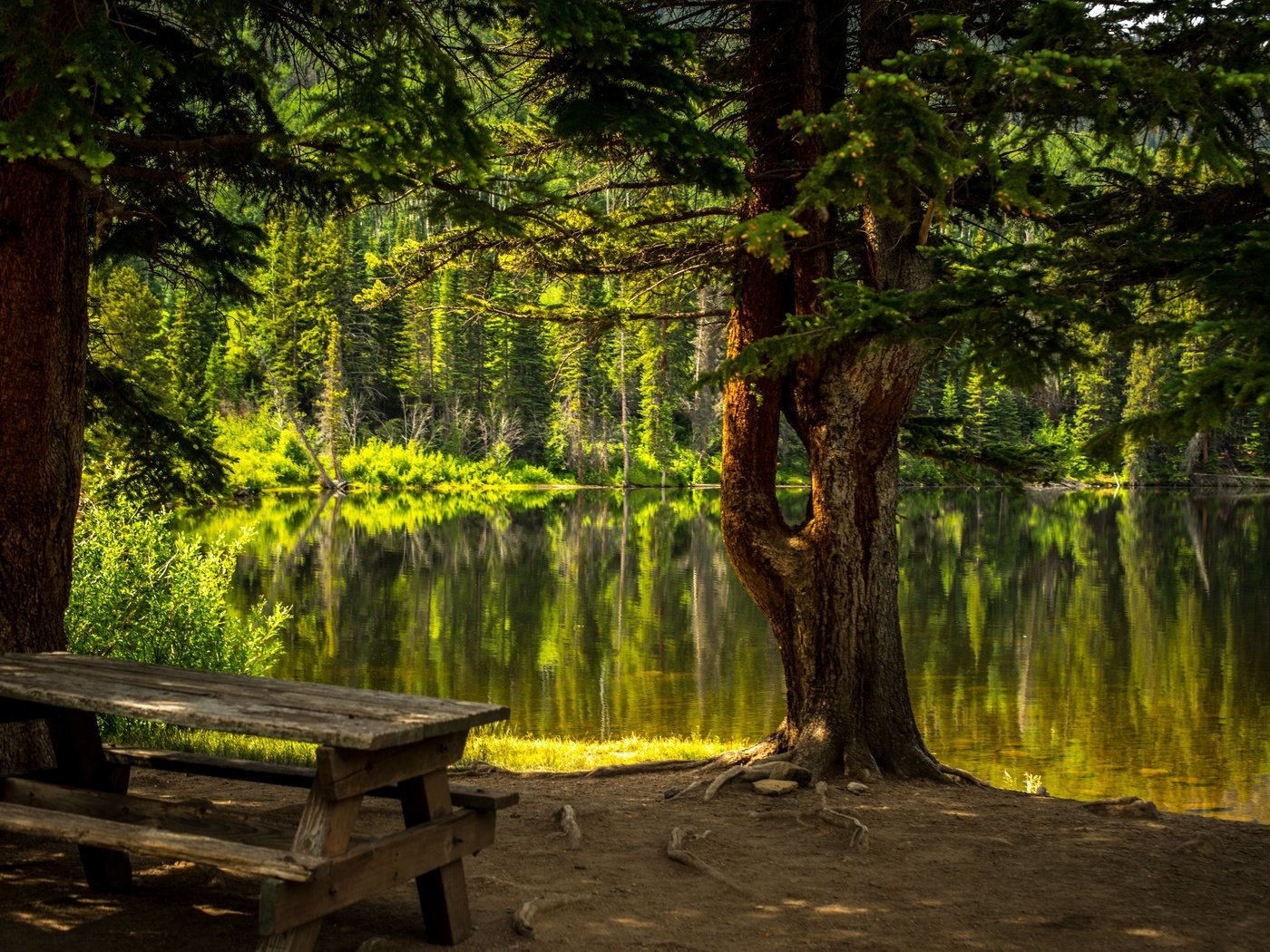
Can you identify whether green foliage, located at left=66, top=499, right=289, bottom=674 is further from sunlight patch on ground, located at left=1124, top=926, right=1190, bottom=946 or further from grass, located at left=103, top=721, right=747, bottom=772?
sunlight patch on ground, located at left=1124, top=926, right=1190, bottom=946

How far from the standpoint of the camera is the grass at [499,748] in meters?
8.83

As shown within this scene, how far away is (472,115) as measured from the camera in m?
5.19

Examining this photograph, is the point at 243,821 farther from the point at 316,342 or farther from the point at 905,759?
the point at 316,342

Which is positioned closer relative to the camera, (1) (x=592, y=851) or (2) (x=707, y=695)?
(1) (x=592, y=851)

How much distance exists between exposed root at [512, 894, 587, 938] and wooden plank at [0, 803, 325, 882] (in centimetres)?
110

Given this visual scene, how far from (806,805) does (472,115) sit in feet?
13.0

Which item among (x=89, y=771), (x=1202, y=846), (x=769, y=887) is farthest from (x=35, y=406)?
(x=1202, y=846)

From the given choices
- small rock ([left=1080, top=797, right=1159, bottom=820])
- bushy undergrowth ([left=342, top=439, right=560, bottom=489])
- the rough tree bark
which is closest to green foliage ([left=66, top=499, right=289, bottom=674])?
the rough tree bark

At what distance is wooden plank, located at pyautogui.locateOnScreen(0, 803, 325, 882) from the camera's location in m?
3.29

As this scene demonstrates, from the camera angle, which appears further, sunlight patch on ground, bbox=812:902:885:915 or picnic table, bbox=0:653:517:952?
sunlight patch on ground, bbox=812:902:885:915

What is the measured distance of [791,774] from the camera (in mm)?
6738

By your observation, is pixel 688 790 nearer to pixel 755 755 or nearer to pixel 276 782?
pixel 755 755

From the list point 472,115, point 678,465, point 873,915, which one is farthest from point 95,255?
point 678,465

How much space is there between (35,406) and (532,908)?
3237 millimetres
